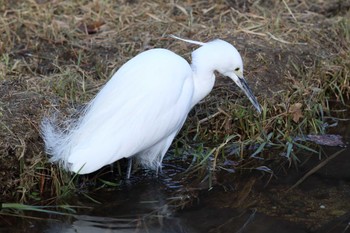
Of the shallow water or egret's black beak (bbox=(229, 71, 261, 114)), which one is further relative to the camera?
egret's black beak (bbox=(229, 71, 261, 114))

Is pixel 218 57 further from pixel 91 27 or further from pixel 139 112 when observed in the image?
pixel 91 27

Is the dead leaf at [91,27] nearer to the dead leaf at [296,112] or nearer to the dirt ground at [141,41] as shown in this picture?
the dirt ground at [141,41]

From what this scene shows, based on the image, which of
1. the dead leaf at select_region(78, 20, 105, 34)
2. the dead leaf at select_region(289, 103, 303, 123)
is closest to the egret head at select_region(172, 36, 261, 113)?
the dead leaf at select_region(289, 103, 303, 123)

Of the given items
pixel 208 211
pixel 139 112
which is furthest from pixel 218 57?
pixel 208 211

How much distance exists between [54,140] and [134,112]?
0.54 meters

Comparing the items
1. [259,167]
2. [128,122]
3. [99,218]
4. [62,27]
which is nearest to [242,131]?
[259,167]

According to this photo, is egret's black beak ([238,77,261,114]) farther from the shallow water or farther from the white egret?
the shallow water

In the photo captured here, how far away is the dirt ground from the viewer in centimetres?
539

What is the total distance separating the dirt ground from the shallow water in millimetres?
747

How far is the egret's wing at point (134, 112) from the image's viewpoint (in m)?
4.50

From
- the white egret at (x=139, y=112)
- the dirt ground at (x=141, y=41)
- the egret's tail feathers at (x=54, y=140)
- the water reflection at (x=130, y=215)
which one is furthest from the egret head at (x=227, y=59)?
the egret's tail feathers at (x=54, y=140)

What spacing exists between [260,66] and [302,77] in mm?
342

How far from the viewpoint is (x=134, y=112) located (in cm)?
460

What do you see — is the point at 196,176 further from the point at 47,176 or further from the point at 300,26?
the point at 300,26
